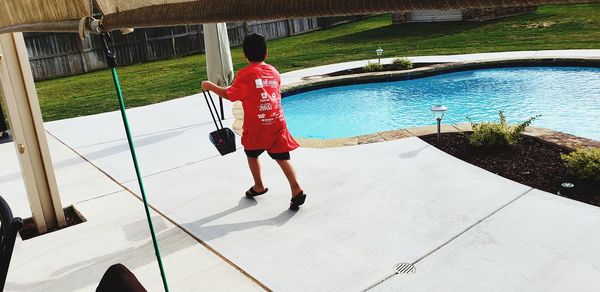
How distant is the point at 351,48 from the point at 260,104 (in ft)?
46.3

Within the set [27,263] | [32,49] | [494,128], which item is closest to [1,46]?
[27,263]

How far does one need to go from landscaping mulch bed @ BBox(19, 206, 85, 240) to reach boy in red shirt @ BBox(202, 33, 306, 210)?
1.89m

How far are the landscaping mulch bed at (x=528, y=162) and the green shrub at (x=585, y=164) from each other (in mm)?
68

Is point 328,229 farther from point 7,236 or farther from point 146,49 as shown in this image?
point 146,49

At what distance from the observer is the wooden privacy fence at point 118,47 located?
59.3 ft

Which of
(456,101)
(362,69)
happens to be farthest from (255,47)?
(362,69)

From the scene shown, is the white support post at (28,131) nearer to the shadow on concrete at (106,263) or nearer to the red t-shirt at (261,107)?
the shadow on concrete at (106,263)

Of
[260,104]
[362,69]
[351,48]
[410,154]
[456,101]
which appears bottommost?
[456,101]

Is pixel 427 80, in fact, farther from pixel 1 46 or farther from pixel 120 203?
pixel 1 46

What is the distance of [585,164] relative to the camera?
14.5ft

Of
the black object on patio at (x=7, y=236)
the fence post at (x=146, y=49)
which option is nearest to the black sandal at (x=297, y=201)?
the black object on patio at (x=7, y=236)

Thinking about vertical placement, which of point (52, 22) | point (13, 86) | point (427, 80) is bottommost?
point (427, 80)

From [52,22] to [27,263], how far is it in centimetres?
275

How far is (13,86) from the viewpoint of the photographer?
3924 millimetres
